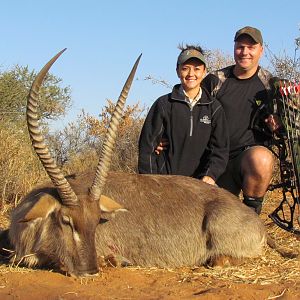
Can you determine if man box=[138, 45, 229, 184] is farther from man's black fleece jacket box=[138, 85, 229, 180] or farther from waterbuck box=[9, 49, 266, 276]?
waterbuck box=[9, 49, 266, 276]

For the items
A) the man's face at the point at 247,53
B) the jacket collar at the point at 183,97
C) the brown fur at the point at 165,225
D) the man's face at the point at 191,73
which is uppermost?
the man's face at the point at 247,53

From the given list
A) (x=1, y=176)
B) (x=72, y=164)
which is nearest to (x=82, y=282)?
(x=1, y=176)

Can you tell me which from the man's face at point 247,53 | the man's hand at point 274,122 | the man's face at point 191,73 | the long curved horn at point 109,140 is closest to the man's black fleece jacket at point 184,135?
the man's face at point 191,73

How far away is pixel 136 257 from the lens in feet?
18.4

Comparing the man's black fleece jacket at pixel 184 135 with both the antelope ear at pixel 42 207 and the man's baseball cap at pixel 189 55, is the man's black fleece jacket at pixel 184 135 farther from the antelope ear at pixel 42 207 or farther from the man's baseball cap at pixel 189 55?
the antelope ear at pixel 42 207

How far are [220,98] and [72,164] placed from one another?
5762 mm

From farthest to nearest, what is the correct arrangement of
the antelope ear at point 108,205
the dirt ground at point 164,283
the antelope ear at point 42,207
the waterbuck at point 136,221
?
the antelope ear at point 108,205 < the waterbuck at point 136,221 < the antelope ear at point 42,207 < the dirt ground at point 164,283

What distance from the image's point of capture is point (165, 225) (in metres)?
5.74

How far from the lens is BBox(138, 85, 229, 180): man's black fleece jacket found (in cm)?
692

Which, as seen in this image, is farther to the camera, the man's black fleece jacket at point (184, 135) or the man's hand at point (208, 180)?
the man's black fleece jacket at point (184, 135)

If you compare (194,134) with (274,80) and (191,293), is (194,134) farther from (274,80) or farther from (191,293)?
(191,293)

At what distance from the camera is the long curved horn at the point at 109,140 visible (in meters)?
4.90

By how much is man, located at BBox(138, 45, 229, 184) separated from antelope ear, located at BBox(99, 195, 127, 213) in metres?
1.69

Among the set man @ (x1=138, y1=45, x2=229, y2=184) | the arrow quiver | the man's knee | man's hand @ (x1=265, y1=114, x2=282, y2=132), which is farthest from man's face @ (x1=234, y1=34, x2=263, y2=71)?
the man's knee
